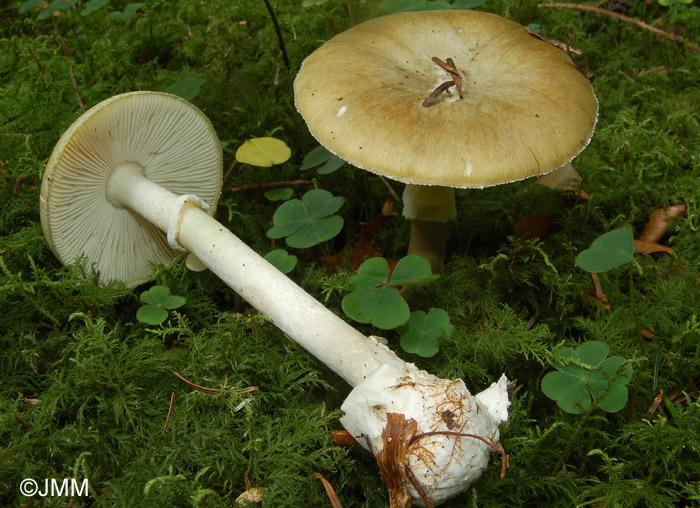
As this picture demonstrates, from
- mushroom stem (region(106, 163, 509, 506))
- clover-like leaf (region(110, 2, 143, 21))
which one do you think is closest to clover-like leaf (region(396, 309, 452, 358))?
mushroom stem (region(106, 163, 509, 506))

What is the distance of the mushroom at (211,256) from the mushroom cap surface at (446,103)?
60 centimetres

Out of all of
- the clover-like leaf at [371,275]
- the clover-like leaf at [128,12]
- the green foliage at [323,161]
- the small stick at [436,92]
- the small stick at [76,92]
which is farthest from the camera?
the clover-like leaf at [128,12]

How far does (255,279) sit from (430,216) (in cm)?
83

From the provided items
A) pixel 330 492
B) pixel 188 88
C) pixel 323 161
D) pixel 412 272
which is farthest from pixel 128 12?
pixel 330 492

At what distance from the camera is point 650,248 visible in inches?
102

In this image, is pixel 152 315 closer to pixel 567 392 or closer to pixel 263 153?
pixel 263 153

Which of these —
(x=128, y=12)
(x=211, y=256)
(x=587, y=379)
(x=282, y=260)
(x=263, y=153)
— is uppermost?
(x=128, y=12)

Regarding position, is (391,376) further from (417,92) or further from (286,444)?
(417,92)

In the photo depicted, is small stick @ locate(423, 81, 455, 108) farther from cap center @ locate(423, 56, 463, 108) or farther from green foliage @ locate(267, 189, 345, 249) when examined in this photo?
green foliage @ locate(267, 189, 345, 249)

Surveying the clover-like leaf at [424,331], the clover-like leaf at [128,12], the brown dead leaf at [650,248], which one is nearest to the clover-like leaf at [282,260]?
the clover-like leaf at [424,331]

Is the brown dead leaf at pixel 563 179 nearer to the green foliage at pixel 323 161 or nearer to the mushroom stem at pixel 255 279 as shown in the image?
the green foliage at pixel 323 161

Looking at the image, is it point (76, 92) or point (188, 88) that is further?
point (76, 92)

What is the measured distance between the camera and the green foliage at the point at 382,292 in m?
2.03

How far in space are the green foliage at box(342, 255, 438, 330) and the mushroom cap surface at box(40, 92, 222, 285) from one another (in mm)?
900
